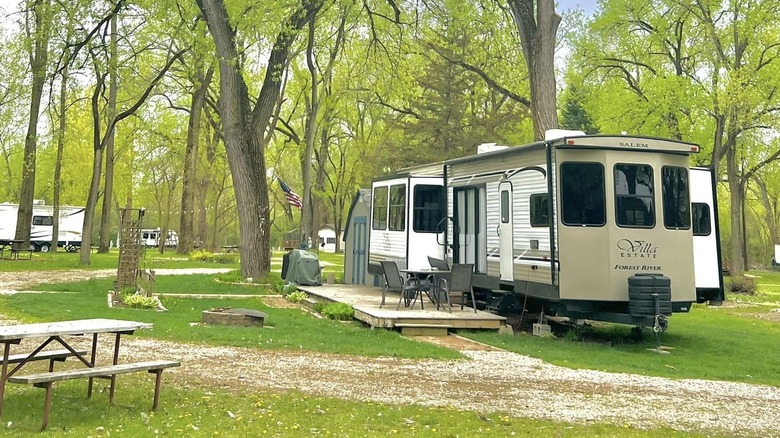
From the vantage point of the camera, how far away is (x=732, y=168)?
31.5 meters

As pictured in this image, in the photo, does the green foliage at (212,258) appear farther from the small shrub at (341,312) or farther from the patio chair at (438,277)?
the patio chair at (438,277)

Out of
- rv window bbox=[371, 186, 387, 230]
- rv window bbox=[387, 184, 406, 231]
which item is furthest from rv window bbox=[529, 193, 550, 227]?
rv window bbox=[371, 186, 387, 230]

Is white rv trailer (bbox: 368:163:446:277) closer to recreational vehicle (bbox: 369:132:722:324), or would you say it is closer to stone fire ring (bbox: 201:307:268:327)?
recreational vehicle (bbox: 369:132:722:324)

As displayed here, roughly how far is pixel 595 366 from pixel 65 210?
43.2 meters

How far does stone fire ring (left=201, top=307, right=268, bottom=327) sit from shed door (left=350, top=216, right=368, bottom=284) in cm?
701

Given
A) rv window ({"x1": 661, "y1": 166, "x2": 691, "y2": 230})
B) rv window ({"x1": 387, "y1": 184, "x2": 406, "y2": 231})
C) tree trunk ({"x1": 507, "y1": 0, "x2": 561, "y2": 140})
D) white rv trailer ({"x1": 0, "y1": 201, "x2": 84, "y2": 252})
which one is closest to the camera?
rv window ({"x1": 661, "y1": 166, "x2": 691, "y2": 230})

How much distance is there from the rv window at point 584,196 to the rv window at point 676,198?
1098 mm

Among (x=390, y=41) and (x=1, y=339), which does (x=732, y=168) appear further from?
(x=1, y=339)

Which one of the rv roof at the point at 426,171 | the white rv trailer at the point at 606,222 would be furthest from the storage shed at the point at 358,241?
the white rv trailer at the point at 606,222

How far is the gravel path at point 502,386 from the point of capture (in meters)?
6.53

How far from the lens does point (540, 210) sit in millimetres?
11320

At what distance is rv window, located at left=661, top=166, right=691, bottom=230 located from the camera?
11078 millimetres

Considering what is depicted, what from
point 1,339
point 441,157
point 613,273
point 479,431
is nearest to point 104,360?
point 1,339

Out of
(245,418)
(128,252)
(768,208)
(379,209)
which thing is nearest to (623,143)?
(379,209)
